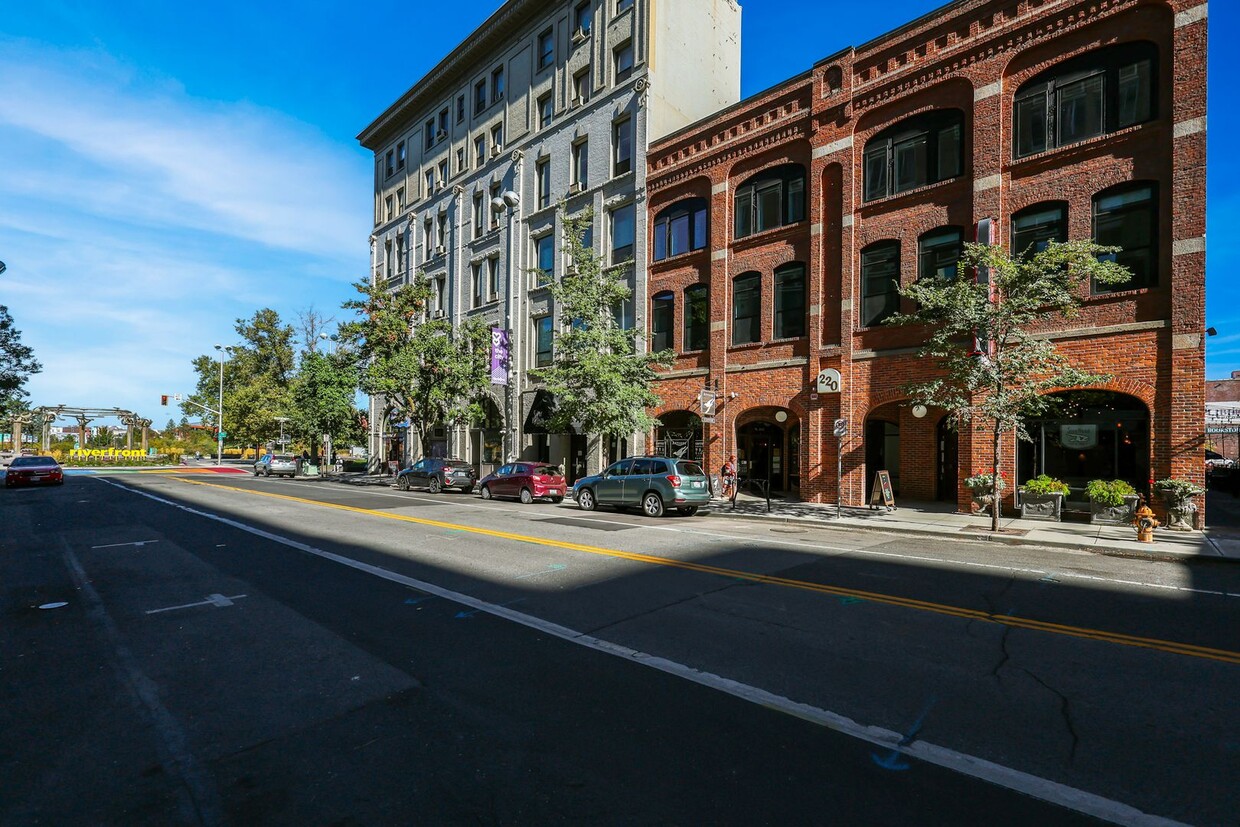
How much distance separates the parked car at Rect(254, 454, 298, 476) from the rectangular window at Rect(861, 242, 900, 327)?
37.9 m

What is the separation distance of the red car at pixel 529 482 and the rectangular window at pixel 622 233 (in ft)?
32.9

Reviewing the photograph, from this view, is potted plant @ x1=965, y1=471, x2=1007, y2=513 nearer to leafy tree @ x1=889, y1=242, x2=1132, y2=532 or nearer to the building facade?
leafy tree @ x1=889, y1=242, x2=1132, y2=532

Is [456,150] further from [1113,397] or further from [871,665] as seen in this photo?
[871,665]

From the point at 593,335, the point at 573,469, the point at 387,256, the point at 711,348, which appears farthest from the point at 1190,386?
the point at 387,256

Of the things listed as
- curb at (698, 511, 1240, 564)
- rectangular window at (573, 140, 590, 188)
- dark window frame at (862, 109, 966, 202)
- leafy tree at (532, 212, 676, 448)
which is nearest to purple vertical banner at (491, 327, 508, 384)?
leafy tree at (532, 212, 676, 448)

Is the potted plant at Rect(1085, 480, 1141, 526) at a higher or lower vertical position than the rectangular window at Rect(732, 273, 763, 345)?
lower

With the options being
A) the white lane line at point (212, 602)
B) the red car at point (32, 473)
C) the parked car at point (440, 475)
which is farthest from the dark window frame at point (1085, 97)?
the red car at point (32, 473)

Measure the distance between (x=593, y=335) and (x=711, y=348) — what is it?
4.68 metres

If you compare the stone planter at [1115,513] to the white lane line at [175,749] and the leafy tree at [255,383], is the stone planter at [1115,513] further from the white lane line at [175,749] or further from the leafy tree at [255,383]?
the leafy tree at [255,383]

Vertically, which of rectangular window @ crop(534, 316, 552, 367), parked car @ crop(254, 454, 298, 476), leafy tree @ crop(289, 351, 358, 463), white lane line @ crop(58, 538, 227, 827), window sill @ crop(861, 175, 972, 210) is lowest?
parked car @ crop(254, 454, 298, 476)

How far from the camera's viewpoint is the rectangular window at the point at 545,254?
2964 centimetres

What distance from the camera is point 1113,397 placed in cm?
1499

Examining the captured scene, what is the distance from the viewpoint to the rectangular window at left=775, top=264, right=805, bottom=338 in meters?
20.7

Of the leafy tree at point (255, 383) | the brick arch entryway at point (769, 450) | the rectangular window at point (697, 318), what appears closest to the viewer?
the brick arch entryway at point (769, 450)
